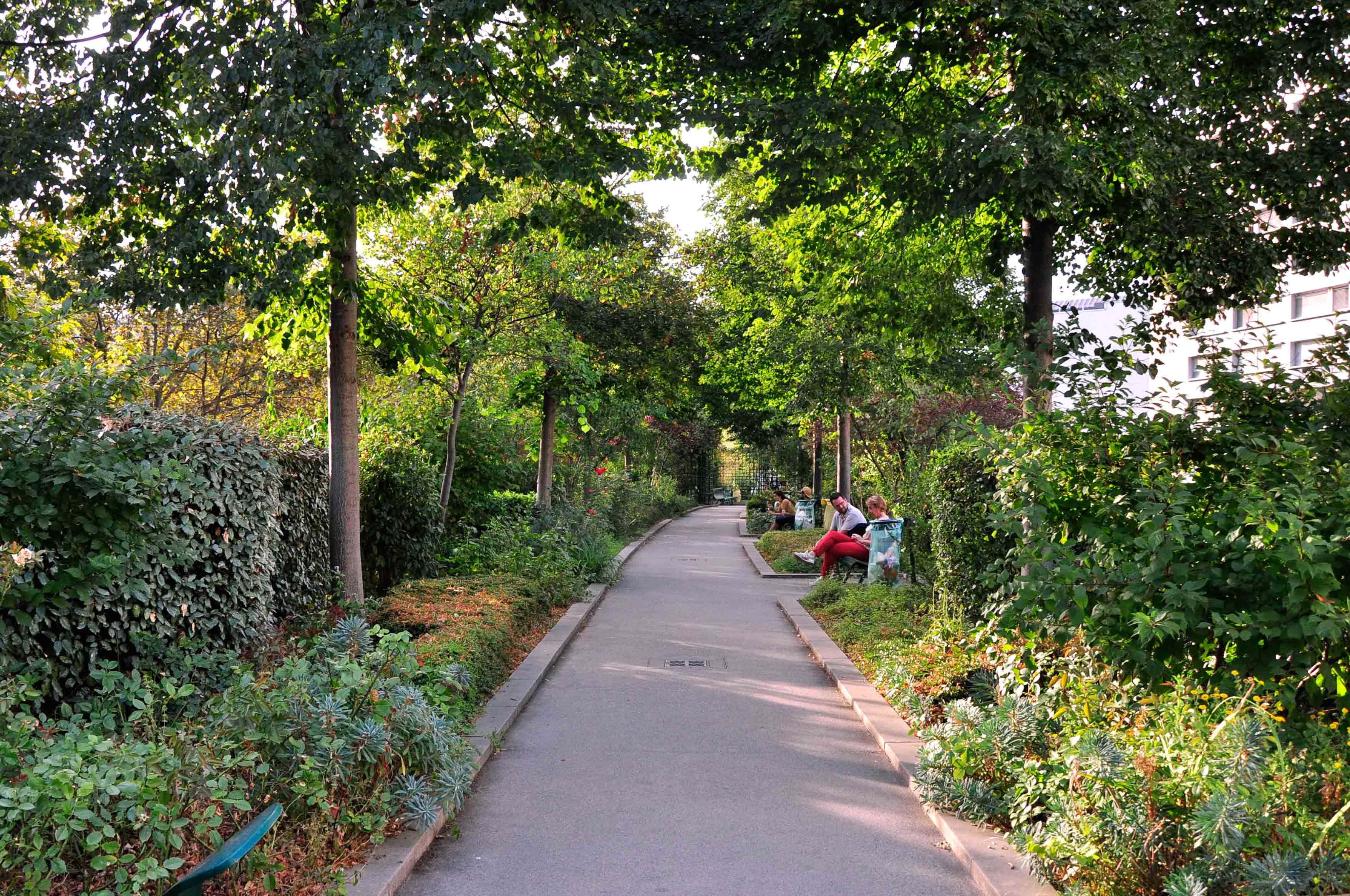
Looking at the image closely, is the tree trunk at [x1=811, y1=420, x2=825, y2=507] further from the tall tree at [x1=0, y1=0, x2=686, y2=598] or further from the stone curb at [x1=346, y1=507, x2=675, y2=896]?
the tall tree at [x1=0, y1=0, x2=686, y2=598]

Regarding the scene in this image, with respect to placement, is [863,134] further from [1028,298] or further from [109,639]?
[109,639]

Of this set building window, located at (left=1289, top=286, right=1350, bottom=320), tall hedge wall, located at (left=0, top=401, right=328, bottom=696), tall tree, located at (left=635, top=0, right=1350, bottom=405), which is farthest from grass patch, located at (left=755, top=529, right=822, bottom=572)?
building window, located at (left=1289, top=286, right=1350, bottom=320)

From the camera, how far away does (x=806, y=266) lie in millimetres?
11656

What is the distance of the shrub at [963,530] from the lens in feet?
26.1

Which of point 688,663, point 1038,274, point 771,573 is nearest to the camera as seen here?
point 1038,274

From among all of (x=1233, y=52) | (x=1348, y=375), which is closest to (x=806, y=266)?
(x=1233, y=52)

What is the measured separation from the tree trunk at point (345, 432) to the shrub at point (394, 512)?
2.12 meters

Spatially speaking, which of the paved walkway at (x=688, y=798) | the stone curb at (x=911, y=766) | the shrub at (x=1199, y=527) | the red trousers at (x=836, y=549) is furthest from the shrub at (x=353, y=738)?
the red trousers at (x=836, y=549)

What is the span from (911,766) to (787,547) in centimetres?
1540

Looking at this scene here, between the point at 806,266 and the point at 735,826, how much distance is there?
759 centimetres

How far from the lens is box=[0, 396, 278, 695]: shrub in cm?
479

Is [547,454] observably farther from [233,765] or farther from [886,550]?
[233,765]

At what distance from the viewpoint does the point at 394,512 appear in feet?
40.8

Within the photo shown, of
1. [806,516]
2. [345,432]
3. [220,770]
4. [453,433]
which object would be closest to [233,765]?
[220,770]
